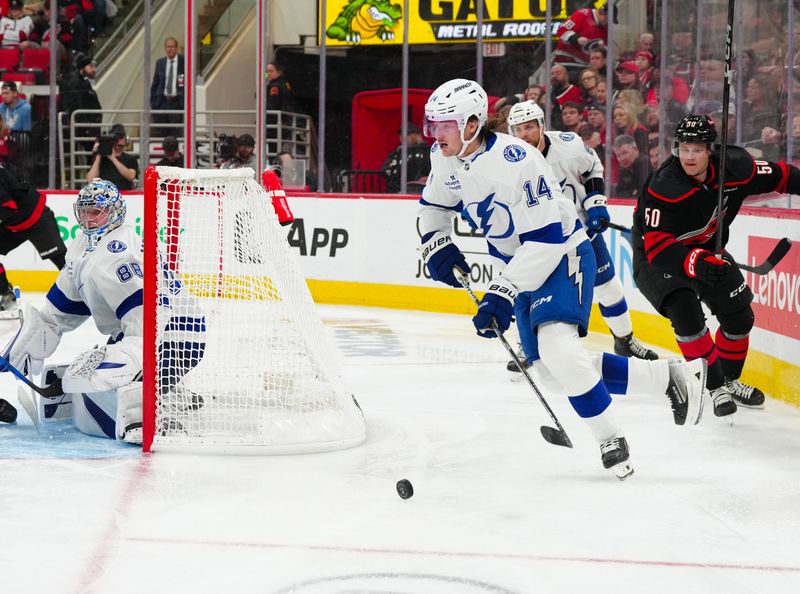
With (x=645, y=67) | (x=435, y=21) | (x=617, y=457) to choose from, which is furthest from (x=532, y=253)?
(x=435, y=21)

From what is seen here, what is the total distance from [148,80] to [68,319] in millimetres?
5229

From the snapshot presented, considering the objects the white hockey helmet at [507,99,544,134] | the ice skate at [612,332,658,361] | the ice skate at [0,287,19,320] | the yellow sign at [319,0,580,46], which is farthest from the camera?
the yellow sign at [319,0,580,46]


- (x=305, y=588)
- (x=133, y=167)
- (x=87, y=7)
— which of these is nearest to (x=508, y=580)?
(x=305, y=588)

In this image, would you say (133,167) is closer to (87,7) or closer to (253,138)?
(253,138)

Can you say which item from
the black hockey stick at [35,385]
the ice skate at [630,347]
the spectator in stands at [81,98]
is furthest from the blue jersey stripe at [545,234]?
the spectator in stands at [81,98]

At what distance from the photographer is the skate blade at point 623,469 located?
3.19 metres

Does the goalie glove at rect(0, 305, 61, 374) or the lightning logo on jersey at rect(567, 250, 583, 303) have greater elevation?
the lightning logo on jersey at rect(567, 250, 583, 303)

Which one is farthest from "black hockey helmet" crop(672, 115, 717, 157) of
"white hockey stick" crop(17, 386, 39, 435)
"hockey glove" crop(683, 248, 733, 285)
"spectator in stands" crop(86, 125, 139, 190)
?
"spectator in stands" crop(86, 125, 139, 190)

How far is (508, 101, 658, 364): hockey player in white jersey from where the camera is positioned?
4625 millimetres

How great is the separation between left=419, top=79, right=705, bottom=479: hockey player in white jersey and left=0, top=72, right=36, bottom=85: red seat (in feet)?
21.5

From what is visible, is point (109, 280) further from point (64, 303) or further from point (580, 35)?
point (580, 35)

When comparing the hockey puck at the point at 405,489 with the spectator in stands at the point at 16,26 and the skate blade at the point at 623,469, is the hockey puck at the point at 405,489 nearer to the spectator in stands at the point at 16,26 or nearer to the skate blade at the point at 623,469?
the skate blade at the point at 623,469

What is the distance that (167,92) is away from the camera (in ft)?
28.4

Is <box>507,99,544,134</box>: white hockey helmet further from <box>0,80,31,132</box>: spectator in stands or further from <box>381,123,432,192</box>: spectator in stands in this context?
<box>0,80,31,132</box>: spectator in stands
